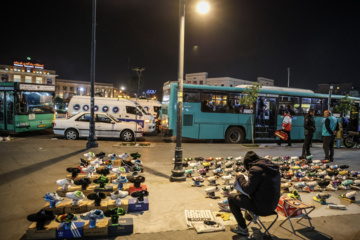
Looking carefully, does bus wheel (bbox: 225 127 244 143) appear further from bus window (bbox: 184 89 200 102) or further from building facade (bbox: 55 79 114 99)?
building facade (bbox: 55 79 114 99)

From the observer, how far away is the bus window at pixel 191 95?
44.4 ft

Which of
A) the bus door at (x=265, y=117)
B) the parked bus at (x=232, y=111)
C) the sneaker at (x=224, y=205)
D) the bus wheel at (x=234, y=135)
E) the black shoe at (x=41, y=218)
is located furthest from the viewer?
the bus door at (x=265, y=117)

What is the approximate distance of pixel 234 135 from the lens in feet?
47.7

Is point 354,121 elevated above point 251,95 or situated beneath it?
situated beneath

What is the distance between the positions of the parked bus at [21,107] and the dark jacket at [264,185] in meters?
14.9

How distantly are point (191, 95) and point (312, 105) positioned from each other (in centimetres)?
850

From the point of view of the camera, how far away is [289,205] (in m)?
4.28

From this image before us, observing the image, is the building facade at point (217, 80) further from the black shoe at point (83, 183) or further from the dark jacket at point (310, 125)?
the black shoe at point (83, 183)

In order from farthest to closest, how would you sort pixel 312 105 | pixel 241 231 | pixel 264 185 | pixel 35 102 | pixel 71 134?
1. pixel 312 105
2. pixel 35 102
3. pixel 71 134
4. pixel 241 231
5. pixel 264 185

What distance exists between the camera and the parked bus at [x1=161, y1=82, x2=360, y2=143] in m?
13.5

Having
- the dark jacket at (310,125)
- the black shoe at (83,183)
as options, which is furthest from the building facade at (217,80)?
the black shoe at (83,183)

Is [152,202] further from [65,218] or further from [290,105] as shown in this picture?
[290,105]

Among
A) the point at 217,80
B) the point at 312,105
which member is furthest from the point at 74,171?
the point at 217,80

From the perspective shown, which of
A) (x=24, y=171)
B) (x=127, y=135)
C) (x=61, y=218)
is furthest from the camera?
(x=127, y=135)
